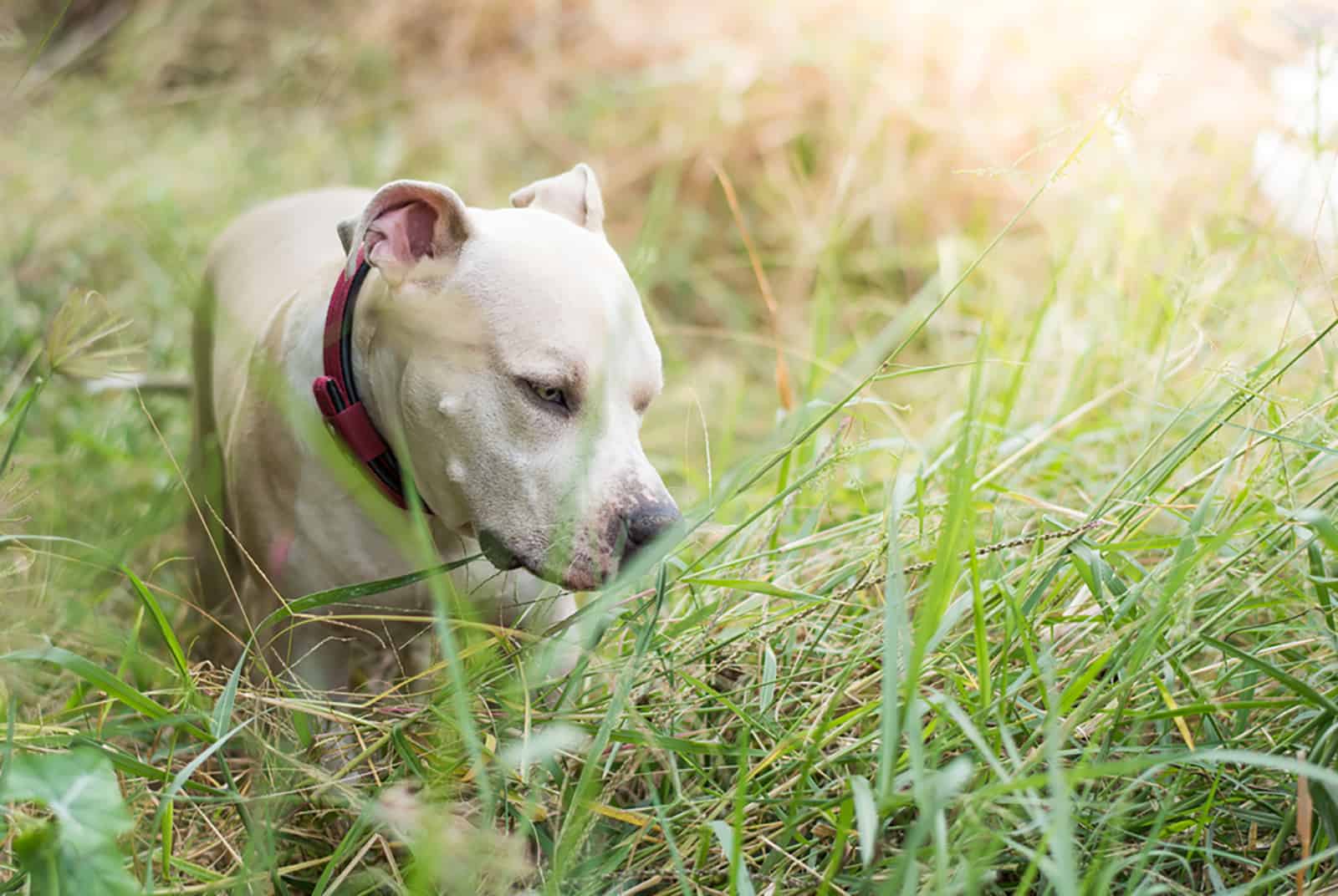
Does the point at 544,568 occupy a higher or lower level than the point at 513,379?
lower

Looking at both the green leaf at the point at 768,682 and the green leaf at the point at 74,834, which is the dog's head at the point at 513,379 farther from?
the green leaf at the point at 74,834

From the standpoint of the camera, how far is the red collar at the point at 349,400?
1.94m

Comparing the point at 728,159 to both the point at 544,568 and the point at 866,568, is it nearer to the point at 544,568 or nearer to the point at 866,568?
the point at 866,568

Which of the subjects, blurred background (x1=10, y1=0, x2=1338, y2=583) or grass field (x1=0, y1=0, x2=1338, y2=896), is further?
blurred background (x1=10, y1=0, x2=1338, y2=583)

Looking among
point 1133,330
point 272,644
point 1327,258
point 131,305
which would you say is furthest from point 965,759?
point 131,305

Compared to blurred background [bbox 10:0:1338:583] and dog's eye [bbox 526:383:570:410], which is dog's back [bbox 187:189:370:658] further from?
dog's eye [bbox 526:383:570:410]

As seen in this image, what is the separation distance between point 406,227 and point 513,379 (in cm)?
35

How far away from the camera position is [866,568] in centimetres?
200

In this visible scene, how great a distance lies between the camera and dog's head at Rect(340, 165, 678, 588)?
1770mm

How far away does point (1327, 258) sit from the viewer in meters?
2.52

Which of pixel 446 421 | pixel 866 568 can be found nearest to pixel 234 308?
pixel 446 421

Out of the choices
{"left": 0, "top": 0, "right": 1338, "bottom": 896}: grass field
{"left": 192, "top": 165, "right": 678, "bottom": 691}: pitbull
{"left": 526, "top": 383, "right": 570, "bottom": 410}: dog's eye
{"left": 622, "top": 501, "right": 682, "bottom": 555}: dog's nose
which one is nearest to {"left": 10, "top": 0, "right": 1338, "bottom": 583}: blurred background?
{"left": 0, "top": 0, "right": 1338, "bottom": 896}: grass field

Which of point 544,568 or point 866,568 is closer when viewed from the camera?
point 544,568

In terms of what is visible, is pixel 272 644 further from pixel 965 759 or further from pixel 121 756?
pixel 965 759
